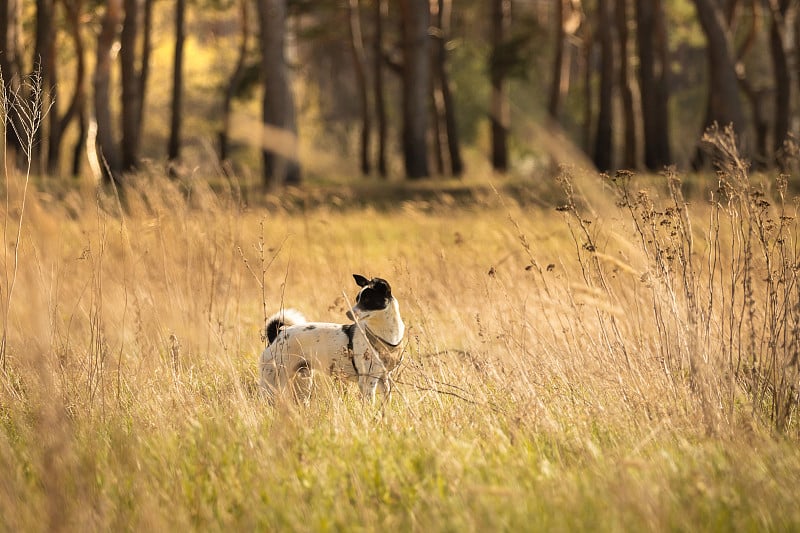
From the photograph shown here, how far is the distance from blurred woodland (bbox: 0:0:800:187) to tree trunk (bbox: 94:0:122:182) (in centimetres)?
3

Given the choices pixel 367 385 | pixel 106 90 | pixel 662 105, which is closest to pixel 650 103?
pixel 662 105

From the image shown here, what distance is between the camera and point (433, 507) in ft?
12.0

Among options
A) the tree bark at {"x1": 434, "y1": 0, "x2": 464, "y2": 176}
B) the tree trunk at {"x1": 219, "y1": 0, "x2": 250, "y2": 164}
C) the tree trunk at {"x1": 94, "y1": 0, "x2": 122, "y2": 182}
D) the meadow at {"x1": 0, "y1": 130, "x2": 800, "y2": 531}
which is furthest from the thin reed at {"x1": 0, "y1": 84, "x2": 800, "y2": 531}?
the tree trunk at {"x1": 219, "y1": 0, "x2": 250, "y2": 164}

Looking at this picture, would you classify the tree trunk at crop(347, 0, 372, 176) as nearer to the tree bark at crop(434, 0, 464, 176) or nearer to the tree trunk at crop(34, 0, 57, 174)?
the tree bark at crop(434, 0, 464, 176)

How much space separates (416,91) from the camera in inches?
905

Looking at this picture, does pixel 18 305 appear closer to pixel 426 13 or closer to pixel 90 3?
pixel 426 13

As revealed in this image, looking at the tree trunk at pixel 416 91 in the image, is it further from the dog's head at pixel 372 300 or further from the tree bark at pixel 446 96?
the dog's head at pixel 372 300

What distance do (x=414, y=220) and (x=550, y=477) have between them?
31.6 ft

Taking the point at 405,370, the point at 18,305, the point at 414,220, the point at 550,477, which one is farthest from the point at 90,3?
the point at 550,477

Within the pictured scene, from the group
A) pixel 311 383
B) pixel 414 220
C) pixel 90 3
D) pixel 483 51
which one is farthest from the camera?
pixel 483 51

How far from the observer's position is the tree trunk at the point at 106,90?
66.4 feet

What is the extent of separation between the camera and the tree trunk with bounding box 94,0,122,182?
20250mm

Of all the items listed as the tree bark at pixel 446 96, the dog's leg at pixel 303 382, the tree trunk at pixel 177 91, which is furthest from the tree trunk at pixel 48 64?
the dog's leg at pixel 303 382

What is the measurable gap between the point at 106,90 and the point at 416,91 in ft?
20.8
